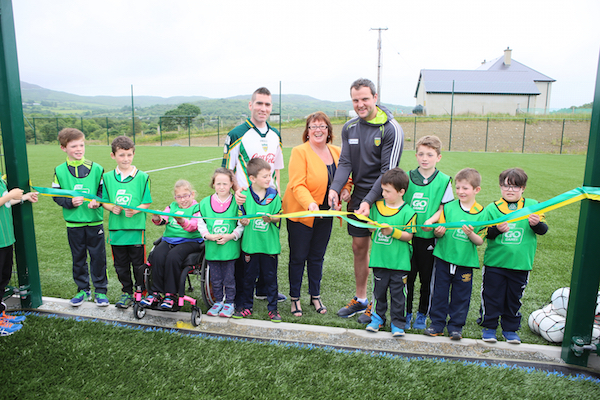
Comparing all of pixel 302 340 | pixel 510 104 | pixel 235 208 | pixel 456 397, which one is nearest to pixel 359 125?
pixel 235 208

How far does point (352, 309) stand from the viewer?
3.38 meters

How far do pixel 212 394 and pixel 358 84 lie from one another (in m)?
2.38

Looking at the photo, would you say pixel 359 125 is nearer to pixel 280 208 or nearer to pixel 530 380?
pixel 280 208

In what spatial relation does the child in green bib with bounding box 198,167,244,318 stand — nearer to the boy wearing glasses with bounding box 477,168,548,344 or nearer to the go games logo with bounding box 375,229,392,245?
the go games logo with bounding box 375,229,392,245

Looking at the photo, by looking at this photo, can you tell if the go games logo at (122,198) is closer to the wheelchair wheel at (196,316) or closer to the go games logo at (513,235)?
the wheelchair wheel at (196,316)

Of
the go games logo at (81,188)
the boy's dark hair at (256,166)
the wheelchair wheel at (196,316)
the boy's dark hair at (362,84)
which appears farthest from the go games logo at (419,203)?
the go games logo at (81,188)

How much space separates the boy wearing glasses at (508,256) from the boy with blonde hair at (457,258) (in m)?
0.13

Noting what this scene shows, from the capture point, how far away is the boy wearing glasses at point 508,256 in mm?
2670

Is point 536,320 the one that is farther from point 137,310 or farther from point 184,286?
point 137,310

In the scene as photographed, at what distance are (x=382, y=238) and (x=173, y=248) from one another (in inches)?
67.5

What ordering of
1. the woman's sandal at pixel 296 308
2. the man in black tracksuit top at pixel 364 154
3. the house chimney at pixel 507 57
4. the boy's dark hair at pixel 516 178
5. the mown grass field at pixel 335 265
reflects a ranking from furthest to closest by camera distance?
the house chimney at pixel 507 57
the mown grass field at pixel 335 265
the woman's sandal at pixel 296 308
the man in black tracksuit top at pixel 364 154
the boy's dark hair at pixel 516 178

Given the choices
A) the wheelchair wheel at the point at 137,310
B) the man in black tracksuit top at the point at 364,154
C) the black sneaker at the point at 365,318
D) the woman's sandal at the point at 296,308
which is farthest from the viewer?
the woman's sandal at the point at 296,308

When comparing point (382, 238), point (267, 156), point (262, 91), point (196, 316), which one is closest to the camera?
point (382, 238)

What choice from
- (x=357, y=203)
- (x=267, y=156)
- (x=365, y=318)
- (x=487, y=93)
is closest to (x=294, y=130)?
(x=487, y=93)
